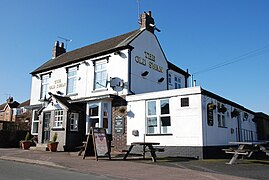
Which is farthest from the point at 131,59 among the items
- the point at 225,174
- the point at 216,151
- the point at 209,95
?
the point at 225,174

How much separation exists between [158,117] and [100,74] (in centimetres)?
598

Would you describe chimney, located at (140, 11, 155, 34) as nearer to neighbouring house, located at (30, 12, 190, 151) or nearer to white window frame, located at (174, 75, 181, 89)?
neighbouring house, located at (30, 12, 190, 151)

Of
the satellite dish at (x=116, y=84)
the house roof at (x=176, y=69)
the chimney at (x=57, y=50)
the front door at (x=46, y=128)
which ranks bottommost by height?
the front door at (x=46, y=128)

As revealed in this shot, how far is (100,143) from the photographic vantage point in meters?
13.3

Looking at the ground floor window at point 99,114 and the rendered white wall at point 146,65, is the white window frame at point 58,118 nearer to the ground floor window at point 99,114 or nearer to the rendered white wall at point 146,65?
the ground floor window at point 99,114

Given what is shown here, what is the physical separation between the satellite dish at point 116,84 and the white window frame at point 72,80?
4096mm

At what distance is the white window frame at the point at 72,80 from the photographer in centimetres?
2080

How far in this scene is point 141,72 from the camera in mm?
18812

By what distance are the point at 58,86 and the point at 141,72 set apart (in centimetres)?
724

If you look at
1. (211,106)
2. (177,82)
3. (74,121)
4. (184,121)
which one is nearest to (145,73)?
(177,82)

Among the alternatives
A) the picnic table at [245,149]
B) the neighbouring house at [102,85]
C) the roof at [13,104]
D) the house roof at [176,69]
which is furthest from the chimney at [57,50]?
the roof at [13,104]

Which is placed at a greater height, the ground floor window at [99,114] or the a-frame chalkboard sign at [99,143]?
the ground floor window at [99,114]

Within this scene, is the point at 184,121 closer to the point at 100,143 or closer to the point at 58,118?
the point at 100,143

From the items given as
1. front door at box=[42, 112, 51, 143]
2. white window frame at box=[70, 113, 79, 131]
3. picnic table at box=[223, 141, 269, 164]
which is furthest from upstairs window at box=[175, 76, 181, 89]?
picnic table at box=[223, 141, 269, 164]
